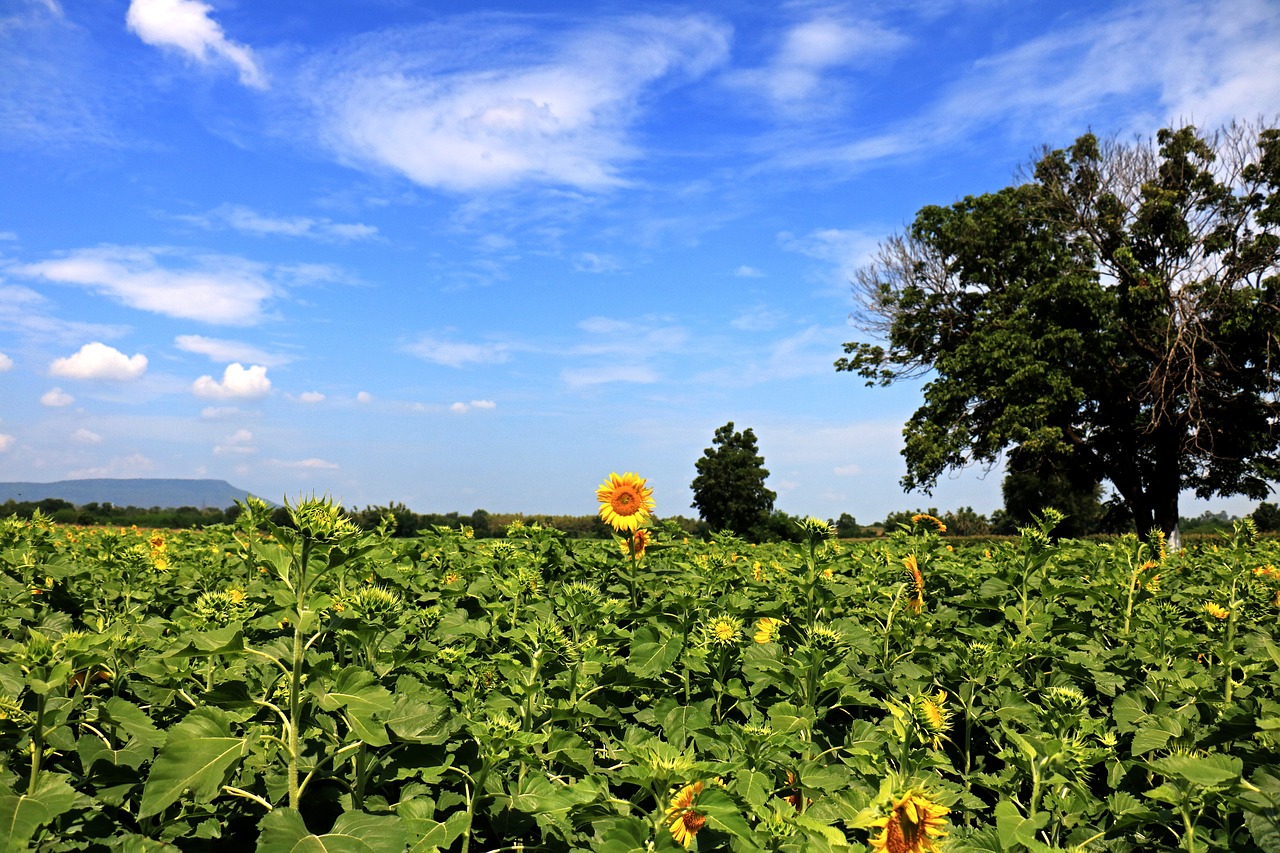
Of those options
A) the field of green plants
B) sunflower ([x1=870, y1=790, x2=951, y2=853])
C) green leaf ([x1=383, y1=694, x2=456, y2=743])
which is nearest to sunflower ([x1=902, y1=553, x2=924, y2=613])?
the field of green plants

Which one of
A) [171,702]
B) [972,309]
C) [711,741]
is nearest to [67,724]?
[171,702]

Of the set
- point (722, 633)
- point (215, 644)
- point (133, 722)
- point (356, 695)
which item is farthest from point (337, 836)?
point (722, 633)

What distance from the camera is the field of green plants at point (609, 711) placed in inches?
86.2

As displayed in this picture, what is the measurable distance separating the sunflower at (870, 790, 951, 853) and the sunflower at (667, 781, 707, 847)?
43cm

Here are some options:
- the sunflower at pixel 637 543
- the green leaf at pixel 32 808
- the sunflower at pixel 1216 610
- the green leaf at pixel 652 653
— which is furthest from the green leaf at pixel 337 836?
the sunflower at pixel 1216 610

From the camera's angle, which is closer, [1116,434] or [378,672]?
[378,672]

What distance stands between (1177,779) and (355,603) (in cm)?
274

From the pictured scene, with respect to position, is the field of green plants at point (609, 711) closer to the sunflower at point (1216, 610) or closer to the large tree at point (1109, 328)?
the sunflower at point (1216, 610)

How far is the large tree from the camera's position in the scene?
2842 cm

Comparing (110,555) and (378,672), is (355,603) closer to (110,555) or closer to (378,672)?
(378,672)

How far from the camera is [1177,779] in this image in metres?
2.76

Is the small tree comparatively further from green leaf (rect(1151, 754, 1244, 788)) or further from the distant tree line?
green leaf (rect(1151, 754, 1244, 788))

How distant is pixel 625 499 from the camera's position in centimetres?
581

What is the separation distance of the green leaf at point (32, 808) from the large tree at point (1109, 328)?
2891 centimetres
